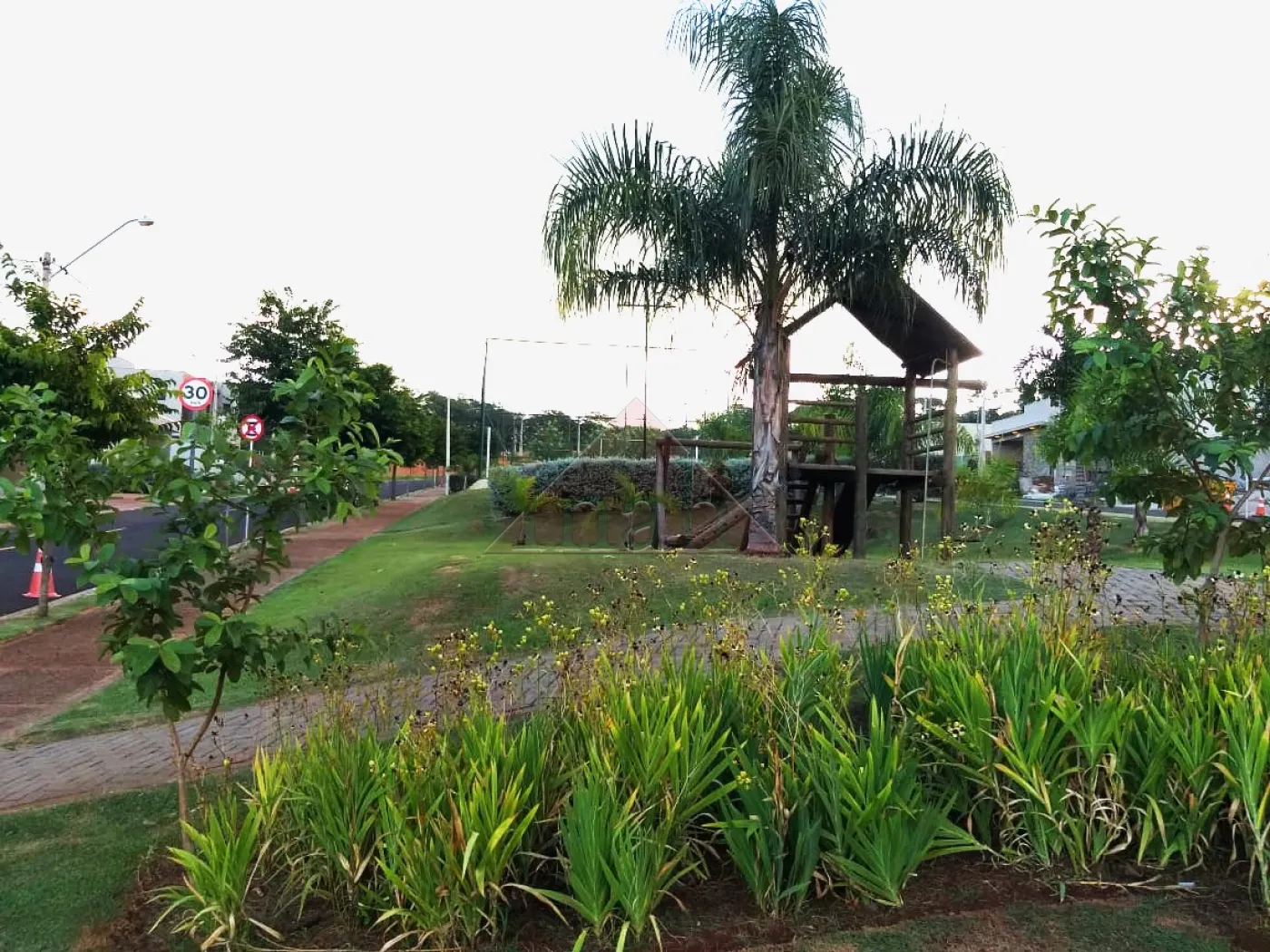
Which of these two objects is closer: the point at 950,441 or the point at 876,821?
the point at 876,821

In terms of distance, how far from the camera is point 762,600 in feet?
26.2

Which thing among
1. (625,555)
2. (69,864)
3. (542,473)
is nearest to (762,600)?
(625,555)

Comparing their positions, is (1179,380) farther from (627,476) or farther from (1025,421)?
(1025,421)

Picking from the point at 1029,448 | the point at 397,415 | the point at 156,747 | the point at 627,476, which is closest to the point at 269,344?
the point at 397,415

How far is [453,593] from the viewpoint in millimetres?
9352

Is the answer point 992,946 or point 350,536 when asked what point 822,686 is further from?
point 350,536

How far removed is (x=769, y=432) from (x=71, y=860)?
9.37 metres

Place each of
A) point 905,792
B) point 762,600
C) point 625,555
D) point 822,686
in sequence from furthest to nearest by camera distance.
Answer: point 625,555 < point 762,600 < point 822,686 < point 905,792

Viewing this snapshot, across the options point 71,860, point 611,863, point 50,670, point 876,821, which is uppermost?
point 876,821

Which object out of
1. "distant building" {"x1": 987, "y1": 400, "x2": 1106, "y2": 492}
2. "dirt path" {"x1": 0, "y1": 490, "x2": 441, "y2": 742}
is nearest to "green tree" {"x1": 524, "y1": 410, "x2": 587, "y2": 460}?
"dirt path" {"x1": 0, "y1": 490, "x2": 441, "y2": 742}

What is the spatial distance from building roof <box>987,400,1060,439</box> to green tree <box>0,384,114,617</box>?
3892cm

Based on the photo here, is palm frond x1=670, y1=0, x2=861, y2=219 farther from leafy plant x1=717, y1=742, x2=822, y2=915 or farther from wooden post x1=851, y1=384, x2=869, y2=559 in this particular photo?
leafy plant x1=717, y1=742, x2=822, y2=915

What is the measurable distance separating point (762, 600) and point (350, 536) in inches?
647

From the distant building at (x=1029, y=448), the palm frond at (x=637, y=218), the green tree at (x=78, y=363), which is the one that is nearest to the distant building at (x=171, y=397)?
the green tree at (x=78, y=363)
